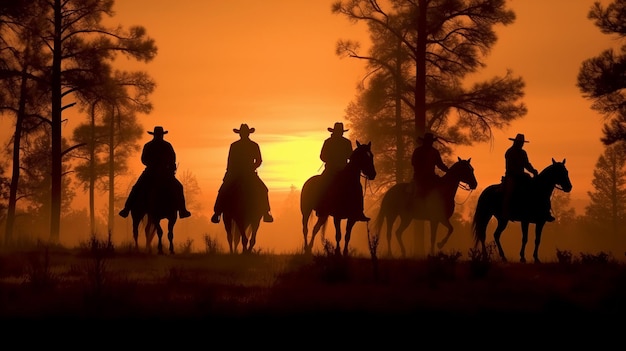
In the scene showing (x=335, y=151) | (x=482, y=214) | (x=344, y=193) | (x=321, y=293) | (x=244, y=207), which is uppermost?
(x=335, y=151)

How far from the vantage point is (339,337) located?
7.54 meters

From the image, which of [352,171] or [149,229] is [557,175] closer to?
[352,171]

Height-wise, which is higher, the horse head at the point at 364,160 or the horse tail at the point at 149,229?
the horse head at the point at 364,160

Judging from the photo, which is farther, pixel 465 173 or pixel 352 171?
pixel 465 173

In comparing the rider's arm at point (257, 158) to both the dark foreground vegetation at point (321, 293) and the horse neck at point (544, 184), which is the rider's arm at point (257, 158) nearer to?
the dark foreground vegetation at point (321, 293)

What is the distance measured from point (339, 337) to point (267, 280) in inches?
142

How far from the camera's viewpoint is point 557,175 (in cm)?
1673

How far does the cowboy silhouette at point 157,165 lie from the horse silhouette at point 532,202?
6.96 m

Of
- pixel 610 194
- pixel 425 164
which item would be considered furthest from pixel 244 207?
pixel 610 194

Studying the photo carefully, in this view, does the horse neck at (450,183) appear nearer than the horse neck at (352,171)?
No

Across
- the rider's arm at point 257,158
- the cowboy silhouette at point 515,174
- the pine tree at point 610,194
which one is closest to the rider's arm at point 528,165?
the cowboy silhouette at point 515,174

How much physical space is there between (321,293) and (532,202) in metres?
9.07

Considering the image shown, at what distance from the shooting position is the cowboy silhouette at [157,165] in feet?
55.2

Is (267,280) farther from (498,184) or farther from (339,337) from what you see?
(498,184)
